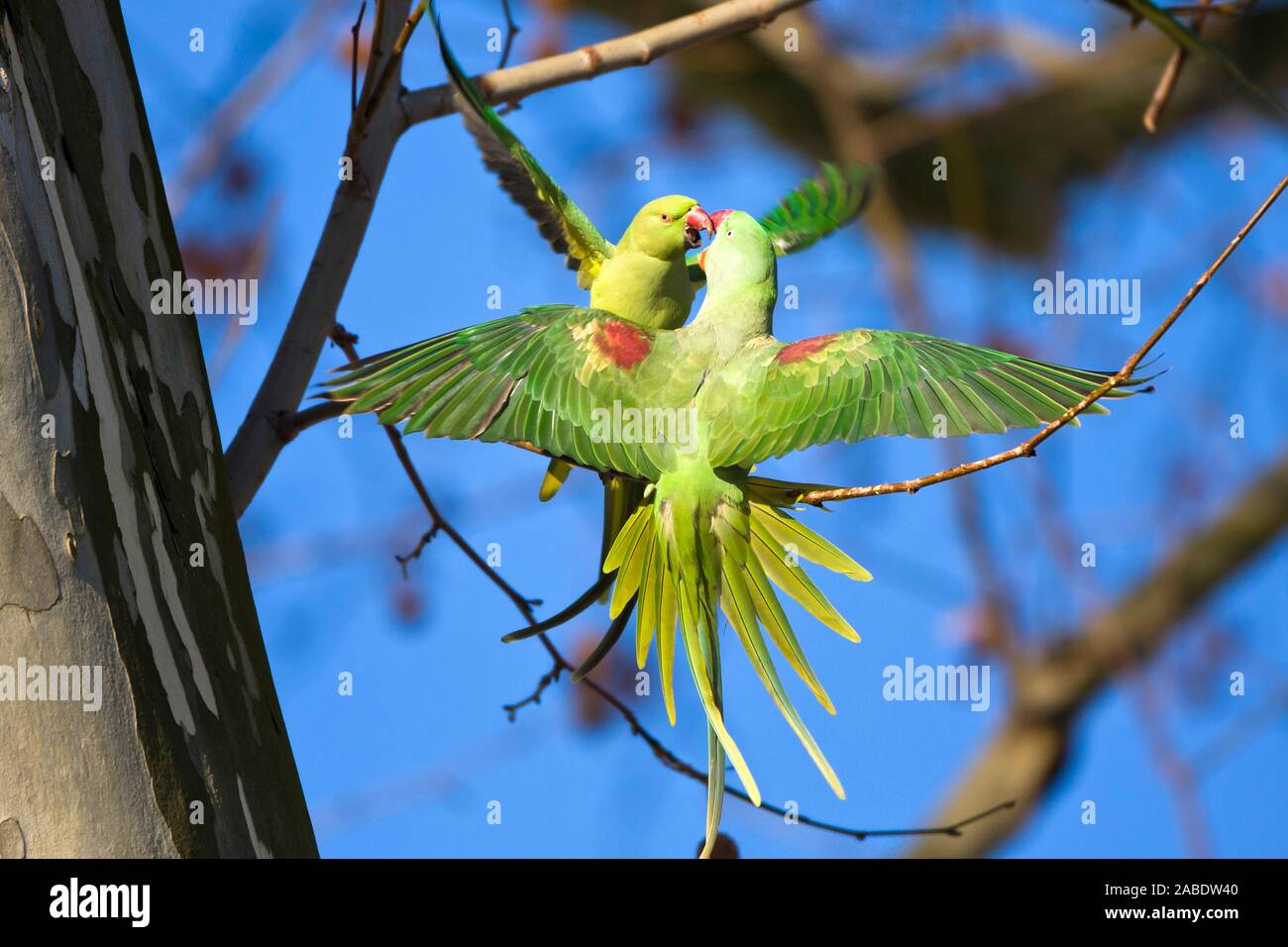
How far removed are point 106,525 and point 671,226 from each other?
1.12m

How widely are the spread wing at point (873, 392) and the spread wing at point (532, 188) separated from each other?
729 millimetres

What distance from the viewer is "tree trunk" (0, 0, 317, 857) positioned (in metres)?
1.31

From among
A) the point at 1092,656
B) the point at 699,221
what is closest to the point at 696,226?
the point at 699,221

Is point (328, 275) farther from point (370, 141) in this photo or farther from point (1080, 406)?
point (1080, 406)

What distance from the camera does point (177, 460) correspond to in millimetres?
1508

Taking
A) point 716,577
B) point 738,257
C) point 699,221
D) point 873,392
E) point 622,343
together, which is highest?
point 699,221

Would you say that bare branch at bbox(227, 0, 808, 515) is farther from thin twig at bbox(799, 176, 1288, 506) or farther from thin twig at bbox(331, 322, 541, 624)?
thin twig at bbox(799, 176, 1288, 506)

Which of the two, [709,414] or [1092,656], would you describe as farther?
[1092,656]

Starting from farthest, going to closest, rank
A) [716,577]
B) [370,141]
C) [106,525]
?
[370,141]
[716,577]
[106,525]

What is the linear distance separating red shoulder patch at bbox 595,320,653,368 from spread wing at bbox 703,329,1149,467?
4.7 inches

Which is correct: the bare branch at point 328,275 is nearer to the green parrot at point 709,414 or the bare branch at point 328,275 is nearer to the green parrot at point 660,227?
the green parrot at point 660,227

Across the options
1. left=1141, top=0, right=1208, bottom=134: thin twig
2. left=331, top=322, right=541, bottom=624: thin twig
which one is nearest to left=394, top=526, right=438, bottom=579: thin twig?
left=331, top=322, right=541, bottom=624: thin twig

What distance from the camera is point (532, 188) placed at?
2.40m
